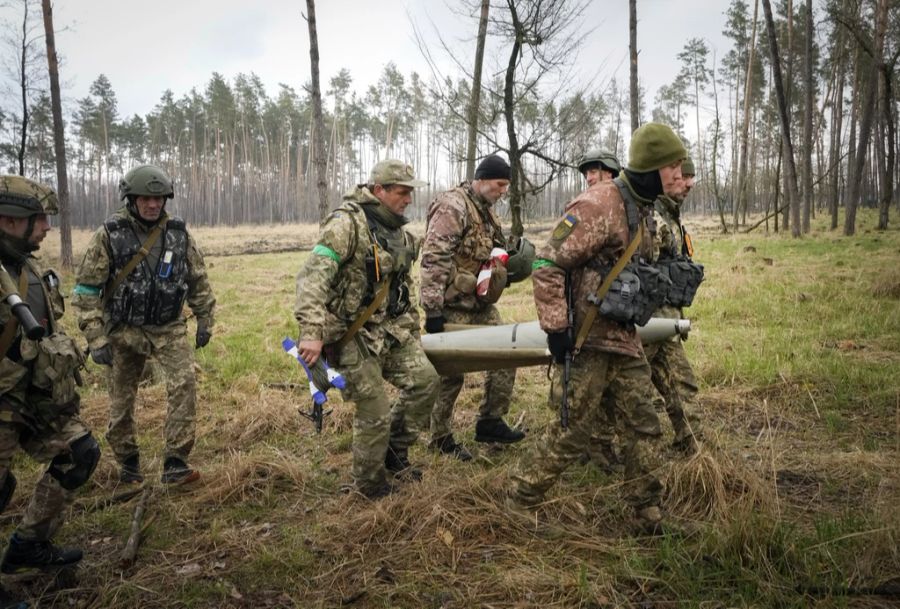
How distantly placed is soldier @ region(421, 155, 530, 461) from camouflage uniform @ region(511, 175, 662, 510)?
1.38 meters

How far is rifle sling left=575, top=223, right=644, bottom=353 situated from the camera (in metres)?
3.17

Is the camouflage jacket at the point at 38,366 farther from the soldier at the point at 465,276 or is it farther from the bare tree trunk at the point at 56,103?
the bare tree trunk at the point at 56,103

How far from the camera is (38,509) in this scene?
318cm

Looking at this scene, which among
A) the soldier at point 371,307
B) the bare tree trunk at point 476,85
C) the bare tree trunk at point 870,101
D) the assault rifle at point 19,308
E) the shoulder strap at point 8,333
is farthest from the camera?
the bare tree trunk at point 870,101

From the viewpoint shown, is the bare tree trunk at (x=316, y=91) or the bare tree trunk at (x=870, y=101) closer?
the bare tree trunk at (x=316, y=91)

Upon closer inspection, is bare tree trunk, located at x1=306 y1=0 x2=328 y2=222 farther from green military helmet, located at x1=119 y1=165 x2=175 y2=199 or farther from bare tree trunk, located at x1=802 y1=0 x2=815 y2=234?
bare tree trunk, located at x1=802 y1=0 x2=815 y2=234

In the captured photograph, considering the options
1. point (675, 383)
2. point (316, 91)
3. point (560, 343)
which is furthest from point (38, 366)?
point (316, 91)

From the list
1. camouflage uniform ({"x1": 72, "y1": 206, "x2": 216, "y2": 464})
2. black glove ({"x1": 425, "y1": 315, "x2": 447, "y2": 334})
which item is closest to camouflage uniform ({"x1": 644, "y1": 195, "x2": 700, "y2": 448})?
black glove ({"x1": 425, "y1": 315, "x2": 447, "y2": 334})

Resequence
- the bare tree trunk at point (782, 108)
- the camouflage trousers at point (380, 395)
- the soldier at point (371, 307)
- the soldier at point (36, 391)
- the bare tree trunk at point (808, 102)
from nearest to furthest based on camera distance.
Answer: the soldier at point (36, 391), the soldier at point (371, 307), the camouflage trousers at point (380, 395), the bare tree trunk at point (782, 108), the bare tree trunk at point (808, 102)

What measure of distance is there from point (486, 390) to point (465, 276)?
1.09 meters

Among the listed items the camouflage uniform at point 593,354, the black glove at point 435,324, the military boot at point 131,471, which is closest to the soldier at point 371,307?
the black glove at point 435,324

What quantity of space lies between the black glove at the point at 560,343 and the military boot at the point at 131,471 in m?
3.53

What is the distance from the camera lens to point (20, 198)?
118 inches

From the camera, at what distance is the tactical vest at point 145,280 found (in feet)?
14.3
